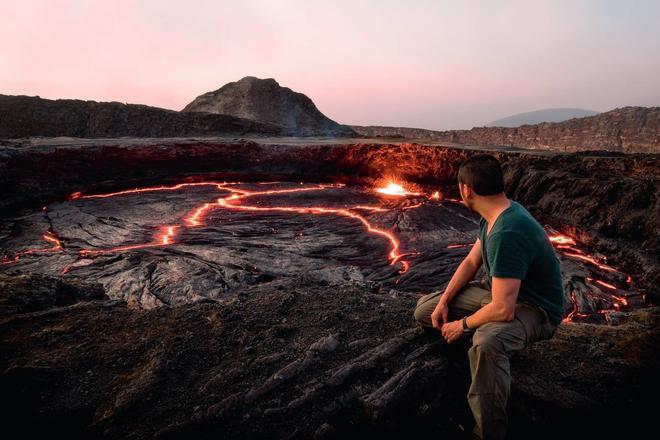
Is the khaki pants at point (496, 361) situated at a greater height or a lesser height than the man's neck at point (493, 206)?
lesser

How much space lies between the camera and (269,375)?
Result: 253 centimetres

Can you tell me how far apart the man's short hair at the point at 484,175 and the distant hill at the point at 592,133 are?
13.5 m

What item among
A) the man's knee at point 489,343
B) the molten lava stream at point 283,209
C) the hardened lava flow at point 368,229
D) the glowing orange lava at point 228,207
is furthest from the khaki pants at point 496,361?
the molten lava stream at point 283,209

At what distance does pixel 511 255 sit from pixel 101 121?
69.3 feet

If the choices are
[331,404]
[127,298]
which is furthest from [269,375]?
[127,298]

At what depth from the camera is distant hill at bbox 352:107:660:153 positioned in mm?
12791

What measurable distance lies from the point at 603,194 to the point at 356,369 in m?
7.16

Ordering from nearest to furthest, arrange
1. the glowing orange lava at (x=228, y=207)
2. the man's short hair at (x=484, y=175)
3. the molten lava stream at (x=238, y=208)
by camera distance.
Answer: the man's short hair at (x=484, y=175) → the glowing orange lava at (x=228, y=207) → the molten lava stream at (x=238, y=208)

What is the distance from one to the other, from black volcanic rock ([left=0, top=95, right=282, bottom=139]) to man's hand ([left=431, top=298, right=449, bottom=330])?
1887 centimetres

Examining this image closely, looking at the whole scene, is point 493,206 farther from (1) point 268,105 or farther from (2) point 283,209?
(1) point 268,105

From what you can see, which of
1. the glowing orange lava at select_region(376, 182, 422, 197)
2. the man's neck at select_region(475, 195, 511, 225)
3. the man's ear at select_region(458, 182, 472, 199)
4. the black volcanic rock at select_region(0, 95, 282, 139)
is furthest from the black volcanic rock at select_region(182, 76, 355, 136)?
the man's neck at select_region(475, 195, 511, 225)

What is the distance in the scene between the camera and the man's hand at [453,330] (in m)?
2.36

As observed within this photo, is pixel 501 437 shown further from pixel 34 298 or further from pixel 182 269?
pixel 182 269

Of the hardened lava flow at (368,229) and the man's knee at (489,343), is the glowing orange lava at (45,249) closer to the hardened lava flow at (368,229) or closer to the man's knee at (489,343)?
the hardened lava flow at (368,229)
